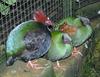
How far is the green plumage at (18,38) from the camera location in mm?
4406

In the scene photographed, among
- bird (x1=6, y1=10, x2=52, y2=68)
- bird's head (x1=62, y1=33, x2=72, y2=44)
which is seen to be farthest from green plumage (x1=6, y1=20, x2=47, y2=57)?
bird's head (x1=62, y1=33, x2=72, y2=44)

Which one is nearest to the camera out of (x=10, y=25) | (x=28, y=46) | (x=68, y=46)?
(x=28, y=46)

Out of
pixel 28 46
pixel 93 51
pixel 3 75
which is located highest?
pixel 28 46

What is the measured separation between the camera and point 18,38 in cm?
447

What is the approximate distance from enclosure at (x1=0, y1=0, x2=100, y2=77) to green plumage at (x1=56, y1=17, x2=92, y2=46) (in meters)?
0.25

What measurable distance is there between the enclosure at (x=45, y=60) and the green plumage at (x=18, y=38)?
0.26 metres

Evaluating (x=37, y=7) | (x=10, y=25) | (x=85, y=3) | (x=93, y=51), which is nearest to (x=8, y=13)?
(x=10, y=25)

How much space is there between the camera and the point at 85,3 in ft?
22.8

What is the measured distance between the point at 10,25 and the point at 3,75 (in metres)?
0.92

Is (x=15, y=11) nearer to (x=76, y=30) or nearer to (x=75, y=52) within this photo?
(x=76, y=30)

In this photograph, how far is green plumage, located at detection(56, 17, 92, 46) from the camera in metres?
5.15

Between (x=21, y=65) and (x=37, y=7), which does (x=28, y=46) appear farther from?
(x=37, y=7)

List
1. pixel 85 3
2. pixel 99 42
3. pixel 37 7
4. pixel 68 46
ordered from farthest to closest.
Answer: pixel 85 3 → pixel 99 42 → pixel 37 7 → pixel 68 46

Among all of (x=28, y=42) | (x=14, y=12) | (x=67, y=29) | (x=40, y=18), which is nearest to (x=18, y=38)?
(x=28, y=42)
